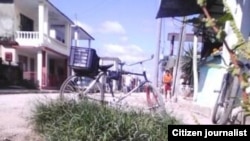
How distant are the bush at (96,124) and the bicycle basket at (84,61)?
156 cm

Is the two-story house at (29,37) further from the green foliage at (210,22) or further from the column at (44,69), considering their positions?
the green foliage at (210,22)

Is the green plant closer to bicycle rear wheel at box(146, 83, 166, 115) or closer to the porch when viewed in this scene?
bicycle rear wheel at box(146, 83, 166, 115)

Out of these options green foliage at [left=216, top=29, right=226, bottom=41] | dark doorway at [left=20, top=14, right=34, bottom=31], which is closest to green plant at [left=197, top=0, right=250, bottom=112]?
green foliage at [left=216, top=29, right=226, bottom=41]

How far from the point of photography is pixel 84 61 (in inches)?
241

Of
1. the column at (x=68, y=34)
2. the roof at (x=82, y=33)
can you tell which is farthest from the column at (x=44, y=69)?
the roof at (x=82, y=33)

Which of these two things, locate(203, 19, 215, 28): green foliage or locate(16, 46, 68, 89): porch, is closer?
locate(203, 19, 215, 28): green foliage

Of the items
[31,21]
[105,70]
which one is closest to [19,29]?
[31,21]

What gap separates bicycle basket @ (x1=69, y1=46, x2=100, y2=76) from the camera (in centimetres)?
609

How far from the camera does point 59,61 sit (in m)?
33.8

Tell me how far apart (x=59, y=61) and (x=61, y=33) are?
3729 mm

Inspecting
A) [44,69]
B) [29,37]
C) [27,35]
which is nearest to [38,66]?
[44,69]

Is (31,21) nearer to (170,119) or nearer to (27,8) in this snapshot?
(27,8)

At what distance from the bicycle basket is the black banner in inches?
186

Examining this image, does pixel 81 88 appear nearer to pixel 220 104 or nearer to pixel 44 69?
pixel 220 104
